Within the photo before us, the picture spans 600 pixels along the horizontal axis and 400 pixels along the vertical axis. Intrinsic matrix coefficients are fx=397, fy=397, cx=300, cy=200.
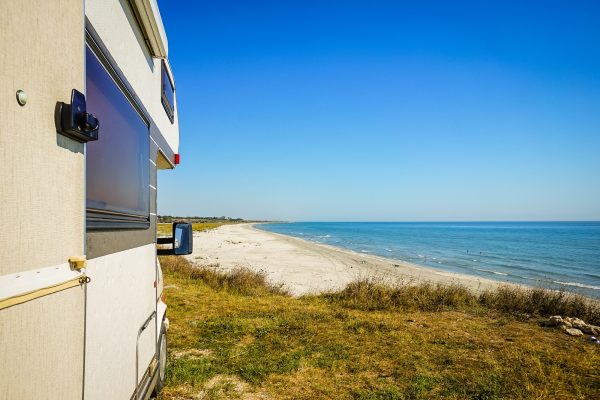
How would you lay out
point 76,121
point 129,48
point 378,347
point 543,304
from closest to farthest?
1. point 76,121
2. point 129,48
3. point 378,347
4. point 543,304

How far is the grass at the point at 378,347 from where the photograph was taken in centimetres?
492

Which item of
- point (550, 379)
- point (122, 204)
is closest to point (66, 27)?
point (122, 204)

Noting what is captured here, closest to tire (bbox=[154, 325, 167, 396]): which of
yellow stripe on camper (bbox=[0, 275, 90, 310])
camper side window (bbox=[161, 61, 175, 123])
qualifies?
camper side window (bbox=[161, 61, 175, 123])

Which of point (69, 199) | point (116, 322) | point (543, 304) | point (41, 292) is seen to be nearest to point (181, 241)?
point (116, 322)

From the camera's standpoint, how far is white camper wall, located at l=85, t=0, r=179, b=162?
1.90 m

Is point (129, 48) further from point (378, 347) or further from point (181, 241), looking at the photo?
point (378, 347)

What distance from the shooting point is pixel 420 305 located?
30.9 ft

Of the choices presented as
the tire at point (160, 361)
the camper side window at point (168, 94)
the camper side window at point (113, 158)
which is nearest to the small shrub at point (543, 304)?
the tire at point (160, 361)

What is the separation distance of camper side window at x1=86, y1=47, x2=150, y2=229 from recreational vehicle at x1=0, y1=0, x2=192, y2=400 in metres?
0.01

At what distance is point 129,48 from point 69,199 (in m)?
1.38

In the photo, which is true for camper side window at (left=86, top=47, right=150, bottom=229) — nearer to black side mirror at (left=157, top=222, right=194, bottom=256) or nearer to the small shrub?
black side mirror at (left=157, top=222, right=194, bottom=256)

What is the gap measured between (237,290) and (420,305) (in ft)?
16.3

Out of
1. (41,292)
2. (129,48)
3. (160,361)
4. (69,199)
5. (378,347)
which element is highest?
(129,48)

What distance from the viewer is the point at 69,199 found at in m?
1.46
